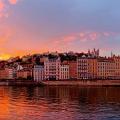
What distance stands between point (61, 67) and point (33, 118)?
148m

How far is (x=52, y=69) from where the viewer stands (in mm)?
190625

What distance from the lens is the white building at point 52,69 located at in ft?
615

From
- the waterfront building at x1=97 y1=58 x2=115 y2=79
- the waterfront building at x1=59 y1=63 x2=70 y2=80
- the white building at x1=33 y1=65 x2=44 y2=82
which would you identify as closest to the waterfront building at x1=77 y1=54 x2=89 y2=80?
the waterfront building at x1=59 y1=63 x2=70 y2=80

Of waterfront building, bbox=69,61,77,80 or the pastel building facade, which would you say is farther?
the pastel building facade

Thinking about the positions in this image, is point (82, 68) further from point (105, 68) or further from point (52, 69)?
point (52, 69)

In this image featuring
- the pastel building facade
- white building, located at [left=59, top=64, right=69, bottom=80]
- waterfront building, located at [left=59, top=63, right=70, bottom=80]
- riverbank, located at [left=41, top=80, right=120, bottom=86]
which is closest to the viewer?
riverbank, located at [left=41, top=80, right=120, bottom=86]

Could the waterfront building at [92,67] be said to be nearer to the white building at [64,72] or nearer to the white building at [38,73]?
the white building at [64,72]

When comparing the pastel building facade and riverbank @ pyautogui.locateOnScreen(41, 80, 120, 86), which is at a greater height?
the pastel building facade

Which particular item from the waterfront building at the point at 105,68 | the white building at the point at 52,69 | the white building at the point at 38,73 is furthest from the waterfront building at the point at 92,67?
the white building at the point at 38,73

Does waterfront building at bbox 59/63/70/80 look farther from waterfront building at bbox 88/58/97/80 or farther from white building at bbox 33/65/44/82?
white building at bbox 33/65/44/82

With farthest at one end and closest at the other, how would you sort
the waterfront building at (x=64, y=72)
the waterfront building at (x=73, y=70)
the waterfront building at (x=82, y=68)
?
the waterfront building at (x=73, y=70) → the waterfront building at (x=82, y=68) → the waterfront building at (x=64, y=72)

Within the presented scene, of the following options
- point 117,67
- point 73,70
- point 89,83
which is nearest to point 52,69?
point 73,70

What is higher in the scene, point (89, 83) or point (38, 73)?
point (38, 73)

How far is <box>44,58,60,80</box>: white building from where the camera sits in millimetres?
187488
